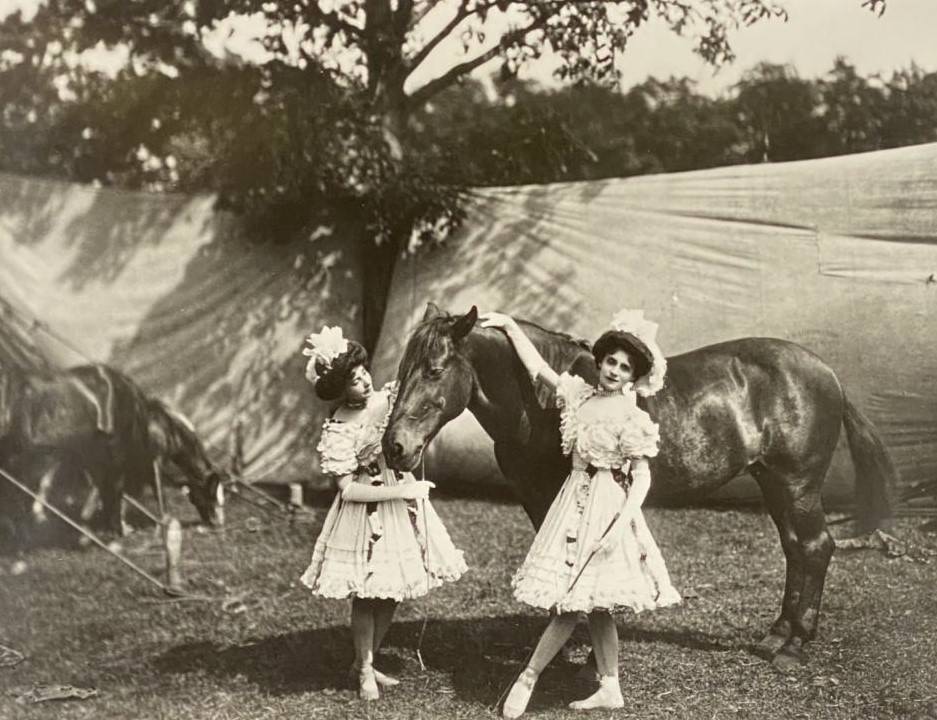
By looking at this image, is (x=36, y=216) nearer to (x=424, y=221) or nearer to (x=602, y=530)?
(x=424, y=221)

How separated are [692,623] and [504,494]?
5.84 ft

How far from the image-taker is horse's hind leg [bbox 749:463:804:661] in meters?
3.90

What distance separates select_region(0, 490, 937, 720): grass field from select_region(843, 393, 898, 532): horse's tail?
0.41 meters

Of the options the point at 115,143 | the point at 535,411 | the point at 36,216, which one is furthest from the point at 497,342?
the point at 36,216

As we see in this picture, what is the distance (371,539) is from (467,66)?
9.57 ft

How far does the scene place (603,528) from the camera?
130 inches

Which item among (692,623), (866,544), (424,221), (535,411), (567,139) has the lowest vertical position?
(692,623)

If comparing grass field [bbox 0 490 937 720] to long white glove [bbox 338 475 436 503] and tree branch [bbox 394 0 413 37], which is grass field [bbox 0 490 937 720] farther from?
tree branch [bbox 394 0 413 37]

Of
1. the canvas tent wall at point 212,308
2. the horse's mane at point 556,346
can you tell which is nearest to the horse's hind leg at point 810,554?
the horse's mane at point 556,346

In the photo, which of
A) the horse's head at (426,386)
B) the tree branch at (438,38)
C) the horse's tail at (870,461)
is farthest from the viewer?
the tree branch at (438,38)

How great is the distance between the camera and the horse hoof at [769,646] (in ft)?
12.5

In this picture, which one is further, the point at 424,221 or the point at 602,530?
the point at 424,221

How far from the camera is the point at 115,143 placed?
5.59 m

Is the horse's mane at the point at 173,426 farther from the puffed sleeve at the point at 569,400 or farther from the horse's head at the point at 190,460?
the puffed sleeve at the point at 569,400
